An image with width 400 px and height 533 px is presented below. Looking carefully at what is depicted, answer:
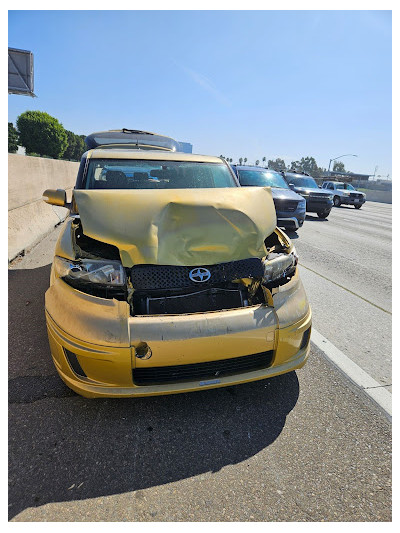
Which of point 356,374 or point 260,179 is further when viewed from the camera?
point 260,179

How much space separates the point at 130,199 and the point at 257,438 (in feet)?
6.06

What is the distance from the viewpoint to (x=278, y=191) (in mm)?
9805

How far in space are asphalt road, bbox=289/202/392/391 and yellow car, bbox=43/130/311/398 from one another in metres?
1.19

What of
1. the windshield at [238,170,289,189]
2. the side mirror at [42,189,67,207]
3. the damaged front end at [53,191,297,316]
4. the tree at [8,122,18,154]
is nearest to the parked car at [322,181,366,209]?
the windshield at [238,170,289,189]

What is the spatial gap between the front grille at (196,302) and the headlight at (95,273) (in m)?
0.26

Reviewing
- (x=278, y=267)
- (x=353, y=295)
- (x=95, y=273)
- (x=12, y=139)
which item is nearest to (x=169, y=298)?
(x=95, y=273)

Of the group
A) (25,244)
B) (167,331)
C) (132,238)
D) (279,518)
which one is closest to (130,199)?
(132,238)

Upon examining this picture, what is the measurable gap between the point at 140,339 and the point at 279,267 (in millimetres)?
1211

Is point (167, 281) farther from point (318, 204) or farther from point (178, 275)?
point (318, 204)

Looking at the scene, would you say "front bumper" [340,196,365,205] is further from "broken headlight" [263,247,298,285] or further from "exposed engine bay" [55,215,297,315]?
"exposed engine bay" [55,215,297,315]

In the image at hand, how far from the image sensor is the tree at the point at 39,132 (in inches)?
2436

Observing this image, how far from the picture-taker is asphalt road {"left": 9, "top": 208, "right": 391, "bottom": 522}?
159cm

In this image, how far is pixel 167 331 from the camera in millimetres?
1876

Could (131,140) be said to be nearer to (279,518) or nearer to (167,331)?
(167,331)
